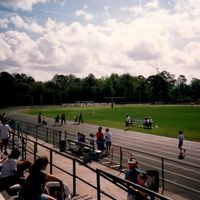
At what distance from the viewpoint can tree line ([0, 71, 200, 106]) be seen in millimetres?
146875

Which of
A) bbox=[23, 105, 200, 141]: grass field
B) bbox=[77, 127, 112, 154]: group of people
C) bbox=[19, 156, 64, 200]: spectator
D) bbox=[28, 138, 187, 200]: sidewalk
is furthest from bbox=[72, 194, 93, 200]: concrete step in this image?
bbox=[23, 105, 200, 141]: grass field

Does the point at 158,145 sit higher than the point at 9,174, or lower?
lower

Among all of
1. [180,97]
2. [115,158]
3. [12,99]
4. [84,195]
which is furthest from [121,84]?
[84,195]

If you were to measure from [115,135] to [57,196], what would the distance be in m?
29.5

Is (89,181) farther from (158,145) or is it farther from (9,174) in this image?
(158,145)

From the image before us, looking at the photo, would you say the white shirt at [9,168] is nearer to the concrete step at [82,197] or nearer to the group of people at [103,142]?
the concrete step at [82,197]

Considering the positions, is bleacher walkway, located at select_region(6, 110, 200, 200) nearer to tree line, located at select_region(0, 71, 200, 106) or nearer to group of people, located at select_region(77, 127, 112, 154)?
group of people, located at select_region(77, 127, 112, 154)

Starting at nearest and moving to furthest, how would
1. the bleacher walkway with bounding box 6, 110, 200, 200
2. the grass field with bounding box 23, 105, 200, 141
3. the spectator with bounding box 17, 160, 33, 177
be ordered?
the spectator with bounding box 17, 160, 33, 177 < the bleacher walkway with bounding box 6, 110, 200, 200 < the grass field with bounding box 23, 105, 200, 141

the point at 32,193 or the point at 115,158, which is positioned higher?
the point at 32,193

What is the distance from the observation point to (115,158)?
71.7 ft

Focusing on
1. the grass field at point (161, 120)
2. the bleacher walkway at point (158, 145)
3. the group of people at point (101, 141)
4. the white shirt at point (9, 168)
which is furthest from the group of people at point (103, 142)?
the white shirt at point (9, 168)

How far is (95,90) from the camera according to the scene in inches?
6693

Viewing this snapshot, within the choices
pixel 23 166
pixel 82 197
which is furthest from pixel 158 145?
pixel 23 166

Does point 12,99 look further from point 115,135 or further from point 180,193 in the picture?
point 180,193
